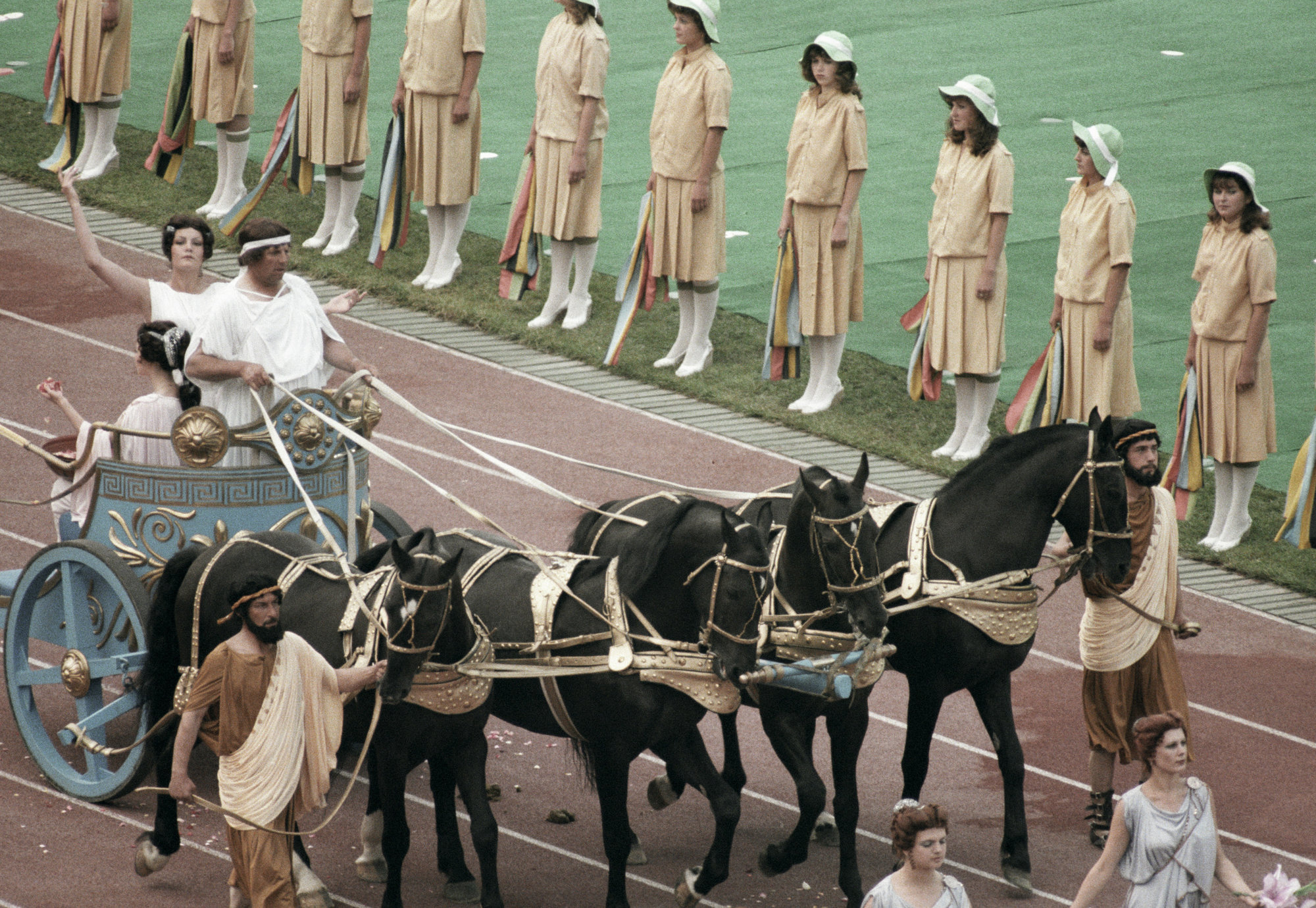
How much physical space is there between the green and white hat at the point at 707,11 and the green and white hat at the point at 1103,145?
2.93 metres

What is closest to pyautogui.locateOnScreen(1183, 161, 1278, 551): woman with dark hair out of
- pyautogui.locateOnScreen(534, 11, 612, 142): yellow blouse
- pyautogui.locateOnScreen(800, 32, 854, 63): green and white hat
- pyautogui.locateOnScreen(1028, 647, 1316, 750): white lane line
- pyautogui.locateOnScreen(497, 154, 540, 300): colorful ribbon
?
pyautogui.locateOnScreen(1028, 647, 1316, 750): white lane line

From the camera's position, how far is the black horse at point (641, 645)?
752 cm

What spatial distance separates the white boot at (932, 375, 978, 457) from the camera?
45.2 feet

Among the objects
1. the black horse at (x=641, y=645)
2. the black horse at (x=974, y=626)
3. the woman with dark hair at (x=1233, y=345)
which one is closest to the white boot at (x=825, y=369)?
→ the woman with dark hair at (x=1233, y=345)

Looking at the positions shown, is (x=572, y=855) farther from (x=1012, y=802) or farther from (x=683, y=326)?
(x=683, y=326)

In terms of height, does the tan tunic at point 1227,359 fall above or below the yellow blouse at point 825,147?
below

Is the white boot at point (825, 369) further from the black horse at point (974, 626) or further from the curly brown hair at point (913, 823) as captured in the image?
the curly brown hair at point (913, 823)

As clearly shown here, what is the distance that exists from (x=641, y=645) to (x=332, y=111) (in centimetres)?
954

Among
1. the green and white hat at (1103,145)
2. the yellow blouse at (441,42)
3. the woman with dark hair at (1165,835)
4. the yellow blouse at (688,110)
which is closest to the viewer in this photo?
the woman with dark hair at (1165,835)

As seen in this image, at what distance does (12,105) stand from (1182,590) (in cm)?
1261

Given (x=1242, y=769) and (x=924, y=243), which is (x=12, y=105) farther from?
(x=1242, y=769)

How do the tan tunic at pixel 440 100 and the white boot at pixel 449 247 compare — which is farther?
the white boot at pixel 449 247

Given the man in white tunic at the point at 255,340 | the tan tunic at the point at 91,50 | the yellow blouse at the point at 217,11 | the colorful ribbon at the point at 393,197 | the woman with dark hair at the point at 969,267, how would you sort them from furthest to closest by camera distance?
the tan tunic at the point at 91,50
the yellow blouse at the point at 217,11
the colorful ribbon at the point at 393,197
the woman with dark hair at the point at 969,267
the man in white tunic at the point at 255,340

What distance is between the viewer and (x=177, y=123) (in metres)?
17.0
